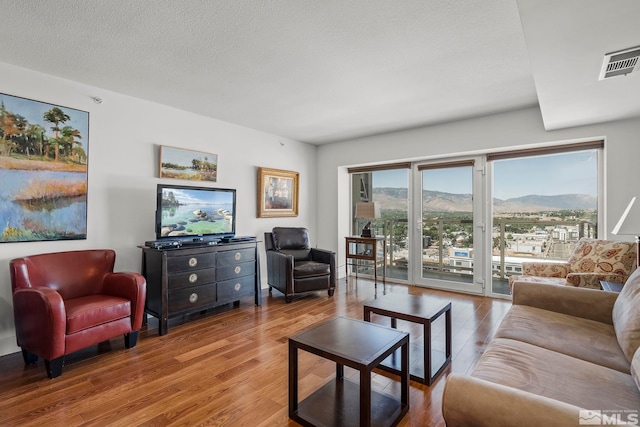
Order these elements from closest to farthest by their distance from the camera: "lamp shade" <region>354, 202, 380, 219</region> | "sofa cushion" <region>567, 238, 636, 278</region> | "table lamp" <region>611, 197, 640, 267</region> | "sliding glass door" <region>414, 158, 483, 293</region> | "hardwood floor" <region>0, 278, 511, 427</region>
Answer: "hardwood floor" <region>0, 278, 511, 427</region> < "table lamp" <region>611, 197, 640, 267</region> < "sofa cushion" <region>567, 238, 636, 278</region> < "sliding glass door" <region>414, 158, 483, 293</region> < "lamp shade" <region>354, 202, 380, 219</region>

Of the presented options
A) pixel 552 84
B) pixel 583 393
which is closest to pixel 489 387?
pixel 583 393

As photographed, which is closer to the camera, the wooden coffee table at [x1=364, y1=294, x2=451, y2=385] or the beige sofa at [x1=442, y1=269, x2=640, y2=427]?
the beige sofa at [x1=442, y1=269, x2=640, y2=427]

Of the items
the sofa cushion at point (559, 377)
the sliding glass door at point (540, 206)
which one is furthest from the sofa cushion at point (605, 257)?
the sofa cushion at point (559, 377)

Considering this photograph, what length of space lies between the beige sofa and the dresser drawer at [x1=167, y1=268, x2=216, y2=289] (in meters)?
2.74

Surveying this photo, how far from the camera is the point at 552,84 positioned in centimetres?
245

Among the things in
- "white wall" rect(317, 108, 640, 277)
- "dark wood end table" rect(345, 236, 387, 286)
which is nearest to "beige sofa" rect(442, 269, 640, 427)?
"white wall" rect(317, 108, 640, 277)

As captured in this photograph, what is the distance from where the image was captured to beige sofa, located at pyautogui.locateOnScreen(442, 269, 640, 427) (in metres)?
0.93

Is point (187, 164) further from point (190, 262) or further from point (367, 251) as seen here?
point (367, 251)

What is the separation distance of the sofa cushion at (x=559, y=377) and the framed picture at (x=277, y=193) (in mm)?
3698

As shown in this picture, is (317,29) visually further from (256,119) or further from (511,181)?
(511,181)

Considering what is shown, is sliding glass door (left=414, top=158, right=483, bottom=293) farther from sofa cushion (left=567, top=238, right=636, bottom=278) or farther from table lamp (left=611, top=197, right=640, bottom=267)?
table lamp (left=611, top=197, right=640, bottom=267)

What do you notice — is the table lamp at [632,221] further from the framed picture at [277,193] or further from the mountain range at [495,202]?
the framed picture at [277,193]

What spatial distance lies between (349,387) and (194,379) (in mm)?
1087

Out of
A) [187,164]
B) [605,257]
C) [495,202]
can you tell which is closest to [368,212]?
[495,202]
